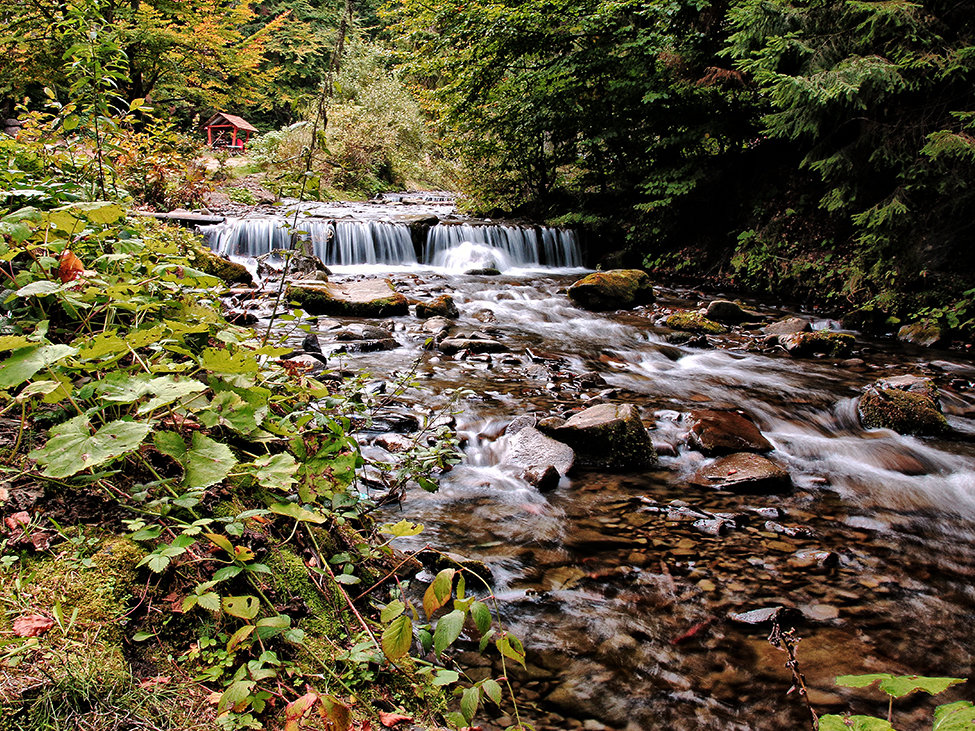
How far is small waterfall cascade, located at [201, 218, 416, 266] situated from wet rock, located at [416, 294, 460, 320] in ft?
12.6

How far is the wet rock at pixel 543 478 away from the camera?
151 inches

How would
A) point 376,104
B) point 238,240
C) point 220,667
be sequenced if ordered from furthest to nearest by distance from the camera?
point 376,104 → point 238,240 → point 220,667

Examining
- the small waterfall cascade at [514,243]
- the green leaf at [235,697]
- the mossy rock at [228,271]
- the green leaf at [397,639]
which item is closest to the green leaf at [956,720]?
the green leaf at [397,639]

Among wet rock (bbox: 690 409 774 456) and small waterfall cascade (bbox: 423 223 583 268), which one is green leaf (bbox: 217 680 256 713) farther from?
small waterfall cascade (bbox: 423 223 583 268)

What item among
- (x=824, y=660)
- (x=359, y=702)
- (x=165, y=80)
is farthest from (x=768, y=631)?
(x=165, y=80)

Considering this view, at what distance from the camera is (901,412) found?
5.22 metres

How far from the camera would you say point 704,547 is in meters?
3.20

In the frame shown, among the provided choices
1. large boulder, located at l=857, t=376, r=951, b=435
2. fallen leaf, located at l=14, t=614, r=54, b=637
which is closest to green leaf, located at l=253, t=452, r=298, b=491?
fallen leaf, located at l=14, t=614, r=54, b=637

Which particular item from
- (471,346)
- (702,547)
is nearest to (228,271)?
(471,346)

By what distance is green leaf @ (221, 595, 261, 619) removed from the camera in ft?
4.57

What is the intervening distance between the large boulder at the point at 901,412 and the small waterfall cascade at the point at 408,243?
334 inches

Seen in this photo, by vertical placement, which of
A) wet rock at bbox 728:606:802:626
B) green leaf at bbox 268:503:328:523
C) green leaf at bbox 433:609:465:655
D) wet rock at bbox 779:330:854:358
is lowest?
wet rock at bbox 728:606:802:626

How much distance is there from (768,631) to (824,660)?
0.23 metres

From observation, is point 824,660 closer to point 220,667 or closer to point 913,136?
point 220,667
